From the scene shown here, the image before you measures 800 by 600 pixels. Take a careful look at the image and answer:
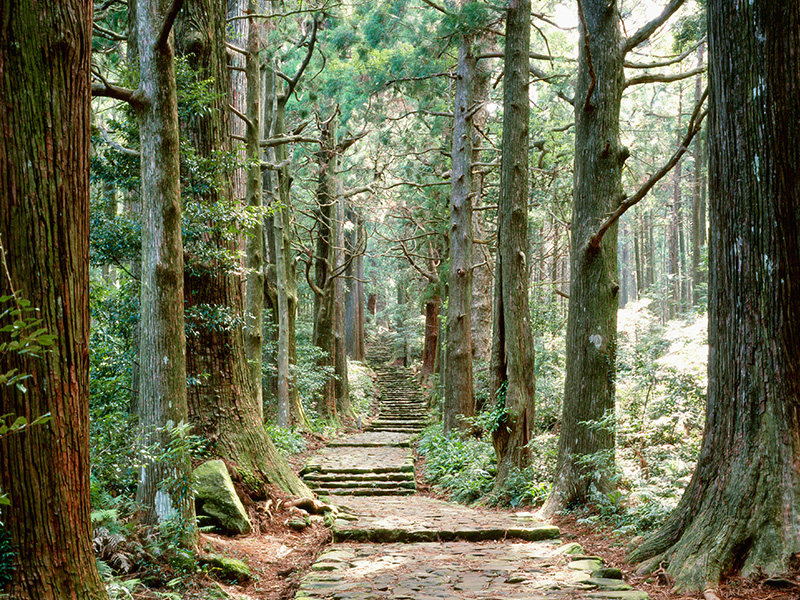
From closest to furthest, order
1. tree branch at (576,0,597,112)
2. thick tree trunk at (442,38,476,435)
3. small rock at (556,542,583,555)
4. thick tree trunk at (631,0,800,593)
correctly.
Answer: thick tree trunk at (631,0,800,593), small rock at (556,542,583,555), tree branch at (576,0,597,112), thick tree trunk at (442,38,476,435)

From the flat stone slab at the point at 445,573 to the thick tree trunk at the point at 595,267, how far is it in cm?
148

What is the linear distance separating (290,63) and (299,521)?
13.6 m

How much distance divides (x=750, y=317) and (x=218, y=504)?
16.2 feet

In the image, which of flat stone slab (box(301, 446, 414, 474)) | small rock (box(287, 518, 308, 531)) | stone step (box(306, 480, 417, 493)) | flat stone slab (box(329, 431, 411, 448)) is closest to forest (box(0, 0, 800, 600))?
small rock (box(287, 518, 308, 531))

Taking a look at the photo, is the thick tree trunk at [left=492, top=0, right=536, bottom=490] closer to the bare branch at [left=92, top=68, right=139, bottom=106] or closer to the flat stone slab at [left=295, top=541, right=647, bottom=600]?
the flat stone slab at [left=295, top=541, right=647, bottom=600]

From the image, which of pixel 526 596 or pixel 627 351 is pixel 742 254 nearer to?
pixel 526 596

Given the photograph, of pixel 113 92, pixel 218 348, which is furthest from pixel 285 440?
pixel 113 92

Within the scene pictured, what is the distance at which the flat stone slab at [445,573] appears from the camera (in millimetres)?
3979

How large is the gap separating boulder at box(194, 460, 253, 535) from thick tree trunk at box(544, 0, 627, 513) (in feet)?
11.9

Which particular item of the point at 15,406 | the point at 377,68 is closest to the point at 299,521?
the point at 15,406

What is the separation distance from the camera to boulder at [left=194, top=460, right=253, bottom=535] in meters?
5.79

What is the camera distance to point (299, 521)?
259 inches

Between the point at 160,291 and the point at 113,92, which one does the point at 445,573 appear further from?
the point at 113,92

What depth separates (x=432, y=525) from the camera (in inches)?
253
